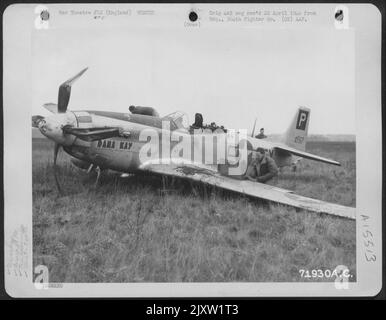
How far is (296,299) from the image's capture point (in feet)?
6.37

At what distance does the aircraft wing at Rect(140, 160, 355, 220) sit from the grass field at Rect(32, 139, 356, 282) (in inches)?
1.6

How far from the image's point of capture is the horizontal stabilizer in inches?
80.6

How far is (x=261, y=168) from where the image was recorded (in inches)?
87.7

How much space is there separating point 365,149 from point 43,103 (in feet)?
5.83

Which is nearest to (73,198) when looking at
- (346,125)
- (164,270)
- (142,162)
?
(142,162)

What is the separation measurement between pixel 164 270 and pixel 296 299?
0.73 meters

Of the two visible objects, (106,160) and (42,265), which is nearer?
(42,265)

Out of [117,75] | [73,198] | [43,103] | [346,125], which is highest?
[117,75]

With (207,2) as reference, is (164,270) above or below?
below

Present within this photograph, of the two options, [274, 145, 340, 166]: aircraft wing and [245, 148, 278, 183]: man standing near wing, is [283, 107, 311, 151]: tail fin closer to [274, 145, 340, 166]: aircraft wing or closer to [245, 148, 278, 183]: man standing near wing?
[274, 145, 340, 166]: aircraft wing

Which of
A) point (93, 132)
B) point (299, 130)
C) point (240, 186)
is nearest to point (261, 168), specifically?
point (240, 186)

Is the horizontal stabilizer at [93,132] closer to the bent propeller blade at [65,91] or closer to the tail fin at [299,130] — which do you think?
the bent propeller blade at [65,91]

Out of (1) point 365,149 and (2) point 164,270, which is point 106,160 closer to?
(2) point 164,270

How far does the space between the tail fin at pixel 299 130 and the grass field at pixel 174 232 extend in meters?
0.15
